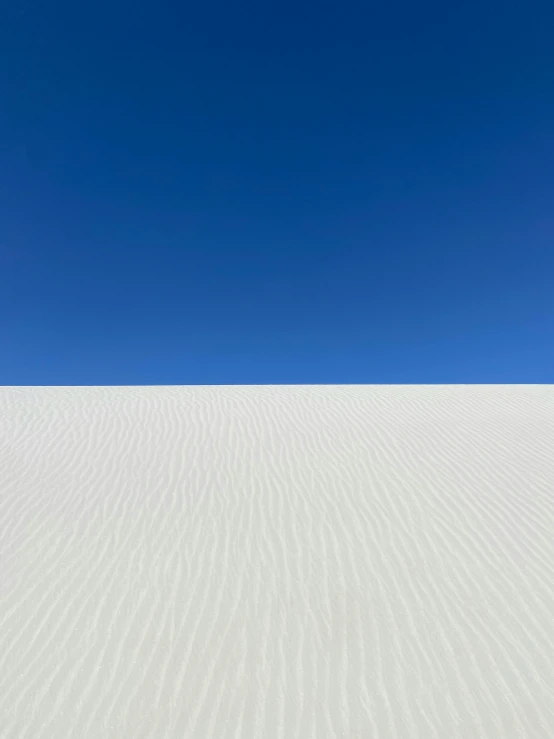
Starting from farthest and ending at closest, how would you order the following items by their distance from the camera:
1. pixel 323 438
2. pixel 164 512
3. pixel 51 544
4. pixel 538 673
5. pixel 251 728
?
pixel 323 438, pixel 164 512, pixel 51 544, pixel 538 673, pixel 251 728

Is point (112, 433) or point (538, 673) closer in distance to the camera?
point (538, 673)

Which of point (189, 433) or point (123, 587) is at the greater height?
point (189, 433)

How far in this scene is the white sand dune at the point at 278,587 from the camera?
12.4 ft

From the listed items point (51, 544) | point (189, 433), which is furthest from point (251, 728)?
point (189, 433)

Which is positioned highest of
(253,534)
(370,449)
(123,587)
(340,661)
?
(370,449)

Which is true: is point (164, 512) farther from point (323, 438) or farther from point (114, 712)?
point (323, 438)

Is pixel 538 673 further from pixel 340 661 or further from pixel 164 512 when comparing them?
pixel 164 512

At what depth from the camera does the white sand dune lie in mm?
3770

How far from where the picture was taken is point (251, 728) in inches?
142

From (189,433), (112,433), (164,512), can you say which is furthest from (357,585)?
(112,433)

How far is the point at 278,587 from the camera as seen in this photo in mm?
5086

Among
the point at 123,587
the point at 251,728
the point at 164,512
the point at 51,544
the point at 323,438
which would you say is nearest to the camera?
the point at 251,728

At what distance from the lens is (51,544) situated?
5875 millimetres

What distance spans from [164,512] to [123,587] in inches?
62.8
